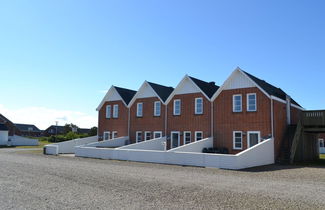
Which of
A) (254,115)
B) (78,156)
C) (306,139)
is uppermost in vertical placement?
(254,115)

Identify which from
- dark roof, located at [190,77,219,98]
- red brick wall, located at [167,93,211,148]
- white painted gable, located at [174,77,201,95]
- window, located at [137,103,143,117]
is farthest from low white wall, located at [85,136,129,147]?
dark roof, located at [190,77,219,98]

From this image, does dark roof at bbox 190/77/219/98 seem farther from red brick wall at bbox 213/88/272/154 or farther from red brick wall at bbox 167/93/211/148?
red brick wall at bbox 213/88/272/154

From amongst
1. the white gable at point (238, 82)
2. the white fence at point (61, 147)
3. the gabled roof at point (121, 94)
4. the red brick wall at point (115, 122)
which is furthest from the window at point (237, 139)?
the white fence at point (61, 147)

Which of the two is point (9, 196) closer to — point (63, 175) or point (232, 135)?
point (63, 175)

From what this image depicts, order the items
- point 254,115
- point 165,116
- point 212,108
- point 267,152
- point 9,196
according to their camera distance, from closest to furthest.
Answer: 1. point 9,196
2. point 267,152
3. point 254,115
4. point 212,108
5. point 165,116

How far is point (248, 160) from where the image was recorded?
1716 cm

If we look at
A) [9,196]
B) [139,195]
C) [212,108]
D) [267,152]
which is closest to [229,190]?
[139,195]

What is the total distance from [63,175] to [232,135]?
14.2 meters

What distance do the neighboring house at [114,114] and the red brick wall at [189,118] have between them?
19.9 ft

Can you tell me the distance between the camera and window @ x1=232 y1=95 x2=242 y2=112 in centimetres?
2259

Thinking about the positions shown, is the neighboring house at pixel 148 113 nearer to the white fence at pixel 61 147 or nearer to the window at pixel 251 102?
the white fence at pixel 61 147

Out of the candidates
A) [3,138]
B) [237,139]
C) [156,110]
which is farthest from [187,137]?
[3,138]

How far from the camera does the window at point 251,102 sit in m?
21.8

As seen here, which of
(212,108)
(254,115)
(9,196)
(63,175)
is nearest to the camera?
(9,196)
